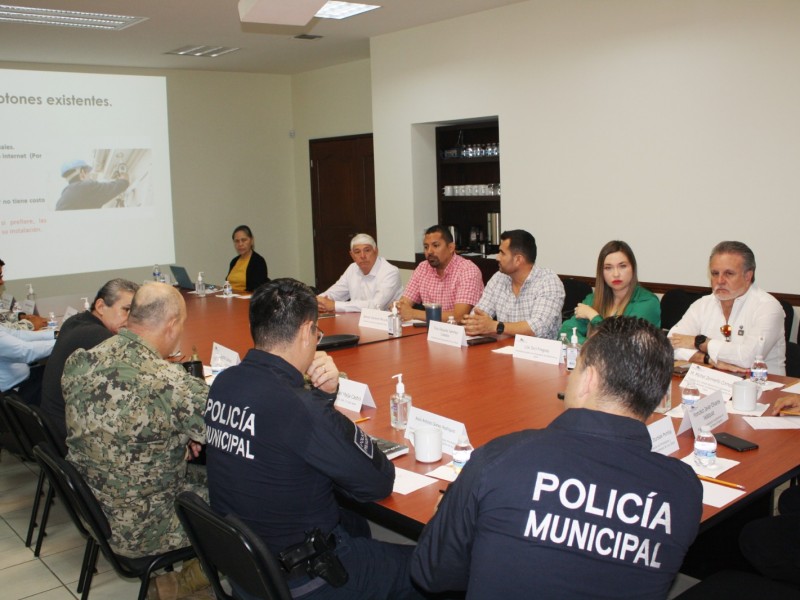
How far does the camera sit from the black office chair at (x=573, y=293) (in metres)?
5.82

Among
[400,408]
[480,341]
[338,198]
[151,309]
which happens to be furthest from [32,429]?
[338,198]

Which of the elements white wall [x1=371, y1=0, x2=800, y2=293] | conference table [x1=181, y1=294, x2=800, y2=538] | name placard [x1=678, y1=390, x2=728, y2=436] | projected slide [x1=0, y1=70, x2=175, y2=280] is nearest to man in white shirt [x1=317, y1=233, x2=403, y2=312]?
conference table [x1=181, y1=294, x2=800, y2=538]

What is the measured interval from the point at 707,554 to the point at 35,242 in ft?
24.2

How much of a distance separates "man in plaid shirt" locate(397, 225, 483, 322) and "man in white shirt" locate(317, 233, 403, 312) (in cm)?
19

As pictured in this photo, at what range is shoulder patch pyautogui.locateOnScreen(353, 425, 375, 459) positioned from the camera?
200 centimetres

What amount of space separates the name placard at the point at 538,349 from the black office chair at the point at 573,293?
2.05m

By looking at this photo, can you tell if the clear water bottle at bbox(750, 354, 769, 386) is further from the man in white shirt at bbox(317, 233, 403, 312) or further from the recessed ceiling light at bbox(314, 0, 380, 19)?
the recessed ceiling light at bbox(314, 0, 380, 19)

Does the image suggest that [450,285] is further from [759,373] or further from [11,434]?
[11,434]

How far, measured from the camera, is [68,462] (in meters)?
2.54

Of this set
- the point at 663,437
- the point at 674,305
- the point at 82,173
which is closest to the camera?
the point at 663,437

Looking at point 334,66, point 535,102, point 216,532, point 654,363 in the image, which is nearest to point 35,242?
point 334,66

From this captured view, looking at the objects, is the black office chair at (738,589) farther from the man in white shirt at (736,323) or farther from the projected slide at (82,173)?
the projected slide at (82,173)

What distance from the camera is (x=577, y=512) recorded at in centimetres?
138

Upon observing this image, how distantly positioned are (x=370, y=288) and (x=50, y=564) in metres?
2.93
